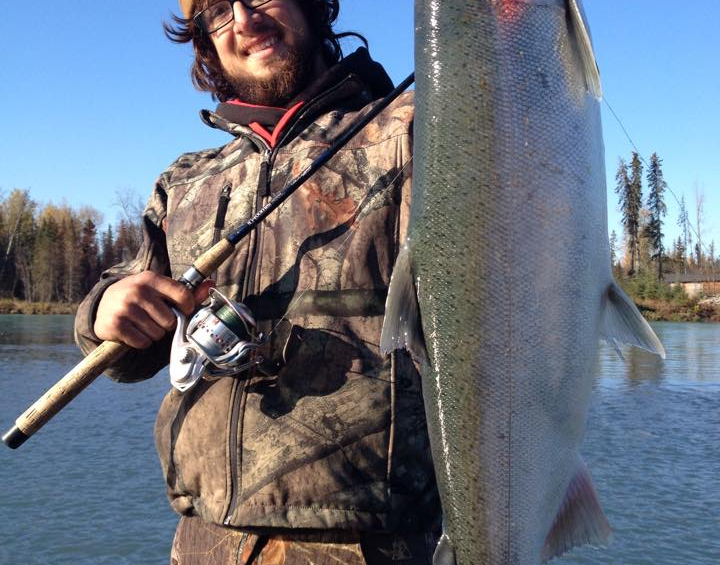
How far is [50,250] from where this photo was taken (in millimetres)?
74250

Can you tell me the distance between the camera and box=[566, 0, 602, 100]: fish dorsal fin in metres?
1.97

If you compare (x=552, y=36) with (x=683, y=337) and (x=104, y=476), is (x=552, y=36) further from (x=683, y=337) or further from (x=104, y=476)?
(x=683, y=337)

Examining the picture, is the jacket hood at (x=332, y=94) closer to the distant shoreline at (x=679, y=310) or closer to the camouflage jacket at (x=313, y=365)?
the camouflage jacket at (x=313, y=365)

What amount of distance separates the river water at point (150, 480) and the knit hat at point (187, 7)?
4.13 metres

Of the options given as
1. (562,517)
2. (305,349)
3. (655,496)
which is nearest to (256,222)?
(305,349)

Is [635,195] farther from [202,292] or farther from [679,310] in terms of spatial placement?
[679,310]

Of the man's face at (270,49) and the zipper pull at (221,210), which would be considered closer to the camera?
the zipper pull at (221,210)

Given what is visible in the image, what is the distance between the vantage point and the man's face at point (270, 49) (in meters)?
3.21

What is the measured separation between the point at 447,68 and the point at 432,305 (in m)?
0.67

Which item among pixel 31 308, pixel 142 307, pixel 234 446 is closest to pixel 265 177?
→ pixel 142 307

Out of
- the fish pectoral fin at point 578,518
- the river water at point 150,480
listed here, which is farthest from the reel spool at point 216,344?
the river water at point 150,480

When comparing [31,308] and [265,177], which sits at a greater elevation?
[265,177]

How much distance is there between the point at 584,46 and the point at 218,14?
195 cm

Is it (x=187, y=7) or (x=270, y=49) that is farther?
(x=187, y=7)
